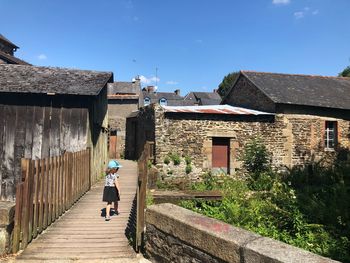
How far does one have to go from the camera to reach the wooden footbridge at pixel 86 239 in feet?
17.7

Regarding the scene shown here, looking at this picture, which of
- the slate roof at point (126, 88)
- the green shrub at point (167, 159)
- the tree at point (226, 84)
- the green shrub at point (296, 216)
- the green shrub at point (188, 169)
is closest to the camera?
the green shrub at point (296, 216)

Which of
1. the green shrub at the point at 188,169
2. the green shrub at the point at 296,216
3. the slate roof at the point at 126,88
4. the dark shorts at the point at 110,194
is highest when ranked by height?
the slate roof at the point at 126,88

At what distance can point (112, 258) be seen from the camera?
17.7 ft

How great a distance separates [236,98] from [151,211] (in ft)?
51.9

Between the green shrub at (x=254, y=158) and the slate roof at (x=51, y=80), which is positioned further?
the green shrub at (x=254, y=158)

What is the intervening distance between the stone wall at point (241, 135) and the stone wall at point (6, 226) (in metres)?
8.59

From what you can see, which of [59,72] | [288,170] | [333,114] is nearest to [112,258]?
[59,72]

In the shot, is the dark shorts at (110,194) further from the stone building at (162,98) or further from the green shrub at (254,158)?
the stone building at (162,98)

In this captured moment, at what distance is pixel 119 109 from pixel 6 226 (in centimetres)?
2689

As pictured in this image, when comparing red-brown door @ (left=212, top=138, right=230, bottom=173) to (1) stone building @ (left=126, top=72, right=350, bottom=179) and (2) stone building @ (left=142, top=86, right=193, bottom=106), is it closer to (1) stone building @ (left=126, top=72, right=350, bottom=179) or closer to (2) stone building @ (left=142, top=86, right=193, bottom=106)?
(1) stone building @ (left=126, top=72, right=350, bottom=179)

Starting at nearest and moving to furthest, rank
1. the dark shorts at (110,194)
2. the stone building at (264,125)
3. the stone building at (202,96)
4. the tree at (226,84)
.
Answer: the dark shorts at (110,194) < the stone building at (264,125) < the stone building at (202,96) < the tree at (226,84)

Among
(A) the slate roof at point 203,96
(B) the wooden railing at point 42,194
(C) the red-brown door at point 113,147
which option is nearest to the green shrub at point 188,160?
(B) the wooden railing at point 42,194

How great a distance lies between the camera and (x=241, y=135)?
14.9m

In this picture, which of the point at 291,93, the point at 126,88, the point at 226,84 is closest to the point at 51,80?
the point at 291,93
